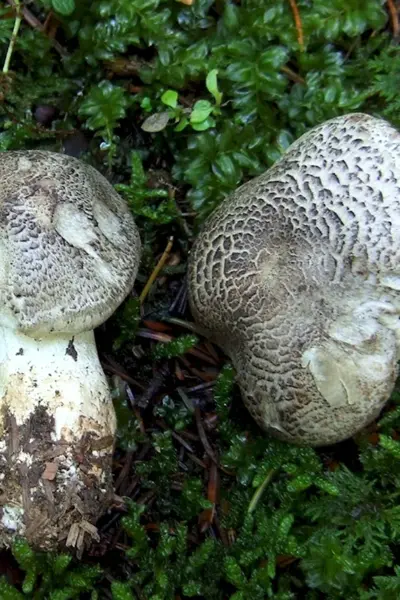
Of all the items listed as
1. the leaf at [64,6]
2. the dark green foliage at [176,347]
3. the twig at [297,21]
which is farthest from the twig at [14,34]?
the dark green foliage at [176,347]

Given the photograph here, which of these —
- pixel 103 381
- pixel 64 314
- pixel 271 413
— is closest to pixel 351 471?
pixel 271 413

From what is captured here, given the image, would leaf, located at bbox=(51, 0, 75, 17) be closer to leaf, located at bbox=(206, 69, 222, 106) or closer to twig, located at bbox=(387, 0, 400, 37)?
leaf, located at bbox=(206, 69, 222, 106)

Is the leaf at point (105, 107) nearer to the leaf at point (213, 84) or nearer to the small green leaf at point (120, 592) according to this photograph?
the leaf at point (213, 84)

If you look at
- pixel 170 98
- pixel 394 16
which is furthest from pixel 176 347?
pixel 394 16

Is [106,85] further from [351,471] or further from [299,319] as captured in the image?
[351,471]

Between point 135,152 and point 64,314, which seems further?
point 135,152

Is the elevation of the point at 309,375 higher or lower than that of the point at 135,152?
lower

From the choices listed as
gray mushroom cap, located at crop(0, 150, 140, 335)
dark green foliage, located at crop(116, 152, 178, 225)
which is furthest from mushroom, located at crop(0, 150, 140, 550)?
dark green foliage, located at crop(116, 152, 178, 225)
